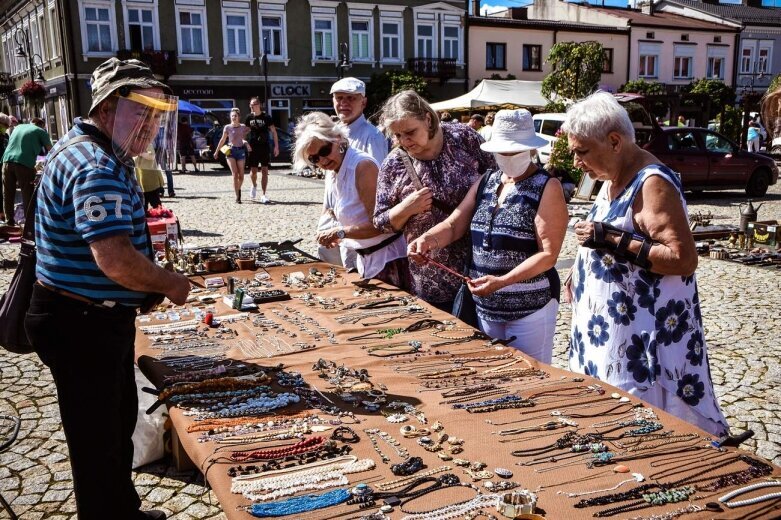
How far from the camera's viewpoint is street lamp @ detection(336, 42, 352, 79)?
28.0 m

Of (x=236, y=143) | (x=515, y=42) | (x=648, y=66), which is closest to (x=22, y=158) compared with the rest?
(x=236, y=143)

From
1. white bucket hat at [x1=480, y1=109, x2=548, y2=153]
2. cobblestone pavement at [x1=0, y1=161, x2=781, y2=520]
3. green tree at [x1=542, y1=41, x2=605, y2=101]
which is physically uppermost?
green tree at [x1=542, y1=41, x2=605, y2=101]

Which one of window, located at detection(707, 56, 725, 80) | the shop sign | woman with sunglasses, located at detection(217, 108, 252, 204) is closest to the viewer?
woman with sunglasses, located at detection(217, 108, 252, 204)

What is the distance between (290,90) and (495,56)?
33.7 feet

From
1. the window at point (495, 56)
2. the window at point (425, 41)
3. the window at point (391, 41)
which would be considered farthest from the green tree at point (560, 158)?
the window at point (495, 56)

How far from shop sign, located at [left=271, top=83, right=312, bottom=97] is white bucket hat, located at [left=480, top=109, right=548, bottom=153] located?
26927 mm

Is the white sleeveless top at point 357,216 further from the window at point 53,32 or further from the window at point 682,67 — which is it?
the window at point 682,67

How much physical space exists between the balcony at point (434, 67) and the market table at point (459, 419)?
93.0 feet

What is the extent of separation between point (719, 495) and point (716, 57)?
134ft

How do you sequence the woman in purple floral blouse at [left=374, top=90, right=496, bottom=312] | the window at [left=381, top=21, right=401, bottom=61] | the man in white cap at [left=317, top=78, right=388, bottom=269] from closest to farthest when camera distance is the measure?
the woman in purple floral blouse at [left=374, top=90, right=496, bottom=312], the man in white cap at [left=317, top=78, right=388, bottom=269], the window at [left=381, top=21, right=401, bottom=61]

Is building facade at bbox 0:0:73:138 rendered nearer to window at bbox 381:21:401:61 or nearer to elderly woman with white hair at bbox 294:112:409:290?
window at bbox 381:21:401:61

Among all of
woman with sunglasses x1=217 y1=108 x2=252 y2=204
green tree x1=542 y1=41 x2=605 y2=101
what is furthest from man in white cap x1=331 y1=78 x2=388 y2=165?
green tree x1=542 y1=41 x2=605 y2=101

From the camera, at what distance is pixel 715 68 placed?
122 ft

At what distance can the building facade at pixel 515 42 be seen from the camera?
31781mm
